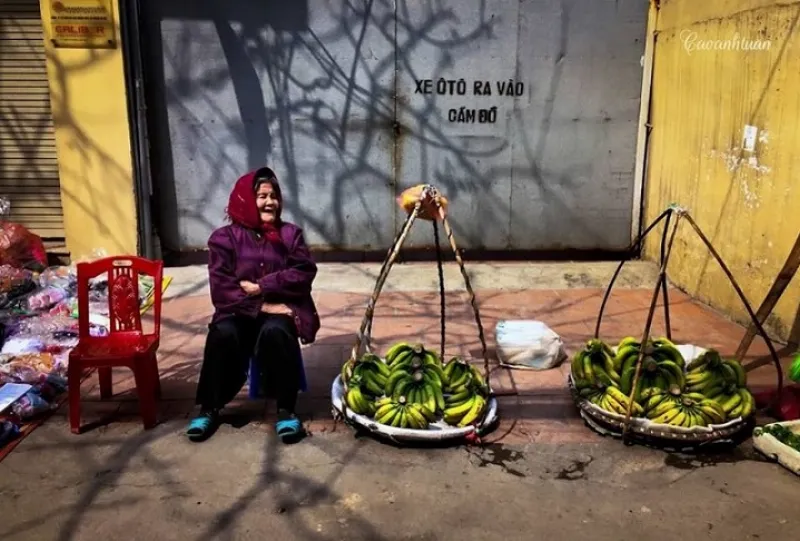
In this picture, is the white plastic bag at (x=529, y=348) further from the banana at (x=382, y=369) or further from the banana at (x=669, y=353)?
the banana at (x=382, y=369)

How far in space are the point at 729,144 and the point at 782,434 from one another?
2.92 m

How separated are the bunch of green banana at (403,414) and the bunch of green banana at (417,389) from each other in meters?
0.04

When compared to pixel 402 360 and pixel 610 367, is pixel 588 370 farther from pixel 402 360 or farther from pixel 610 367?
pixel 402 360

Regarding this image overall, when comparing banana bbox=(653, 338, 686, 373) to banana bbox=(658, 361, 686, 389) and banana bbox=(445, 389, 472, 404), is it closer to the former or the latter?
banana bbox=(658, 361, 686, 389)

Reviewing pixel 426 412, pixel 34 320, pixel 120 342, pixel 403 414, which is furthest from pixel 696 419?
pixel 34 320

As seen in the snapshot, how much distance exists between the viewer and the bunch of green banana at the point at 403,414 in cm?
395

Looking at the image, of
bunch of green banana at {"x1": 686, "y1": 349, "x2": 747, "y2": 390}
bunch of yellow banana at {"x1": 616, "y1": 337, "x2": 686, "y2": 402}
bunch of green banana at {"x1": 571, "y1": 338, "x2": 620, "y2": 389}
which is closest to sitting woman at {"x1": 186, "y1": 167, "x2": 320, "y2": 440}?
bunch of green banana at {"x1": 571, "y1": 338, "x2": 620, "y2": 389}

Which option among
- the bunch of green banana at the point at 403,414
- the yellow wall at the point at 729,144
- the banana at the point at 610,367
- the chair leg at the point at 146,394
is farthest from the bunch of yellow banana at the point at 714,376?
the chair leg at the point at 146,394

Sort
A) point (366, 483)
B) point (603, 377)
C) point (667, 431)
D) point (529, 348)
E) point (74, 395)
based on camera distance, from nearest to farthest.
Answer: point (366, 483), point (667, 431), point (74, 395), point (603, 377), point (529, 348)

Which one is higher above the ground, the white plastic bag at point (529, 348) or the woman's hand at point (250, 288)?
the woman's hand at point (250, 288)

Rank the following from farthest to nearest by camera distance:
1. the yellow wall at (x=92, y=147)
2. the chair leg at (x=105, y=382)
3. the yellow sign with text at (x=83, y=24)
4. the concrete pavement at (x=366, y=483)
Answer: the yellow wall at (x=92, y=147) → the yellow sign with text at (x=83, y=24) → the chair leg at (x=105, y=382) → the concrete pavement at (x=366, y=483)

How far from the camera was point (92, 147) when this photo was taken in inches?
273

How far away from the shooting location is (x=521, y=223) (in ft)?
25.0

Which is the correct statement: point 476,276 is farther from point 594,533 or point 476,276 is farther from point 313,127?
point 594,533
